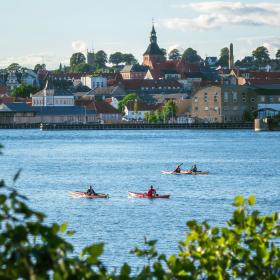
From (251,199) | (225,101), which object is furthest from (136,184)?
(225,101)

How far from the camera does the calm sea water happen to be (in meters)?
43.0

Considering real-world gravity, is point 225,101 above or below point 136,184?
above

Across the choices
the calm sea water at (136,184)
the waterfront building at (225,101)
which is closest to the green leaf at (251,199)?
the calm sea water at (136,184)

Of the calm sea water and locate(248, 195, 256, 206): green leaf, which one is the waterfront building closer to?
the calm sea water

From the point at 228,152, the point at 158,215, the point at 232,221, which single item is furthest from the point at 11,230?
the point at 228,152

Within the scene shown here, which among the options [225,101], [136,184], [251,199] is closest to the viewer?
[251,199]

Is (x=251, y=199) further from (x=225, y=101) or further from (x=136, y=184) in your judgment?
(x=225, y=101)

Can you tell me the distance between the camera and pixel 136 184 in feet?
235

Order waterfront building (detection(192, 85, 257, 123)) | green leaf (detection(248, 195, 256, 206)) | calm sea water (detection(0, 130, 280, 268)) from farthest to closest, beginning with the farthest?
waterfront building (detection(192, 85, 257, 123))
calm sea water (detection(0, 130, 280, 268))
green leaf (detection(248, 195, 256, 206))

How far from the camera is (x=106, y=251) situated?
36344mm

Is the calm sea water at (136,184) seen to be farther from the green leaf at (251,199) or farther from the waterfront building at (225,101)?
the waterfront building at (225,101)

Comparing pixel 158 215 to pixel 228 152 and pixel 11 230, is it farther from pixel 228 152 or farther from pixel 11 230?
pixel 228 152

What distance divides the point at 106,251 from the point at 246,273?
23.4m

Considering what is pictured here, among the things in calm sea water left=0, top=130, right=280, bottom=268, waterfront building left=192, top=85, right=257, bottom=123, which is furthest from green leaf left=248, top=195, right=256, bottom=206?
waterfront building left=192, top=85, right=257, bottom=123
